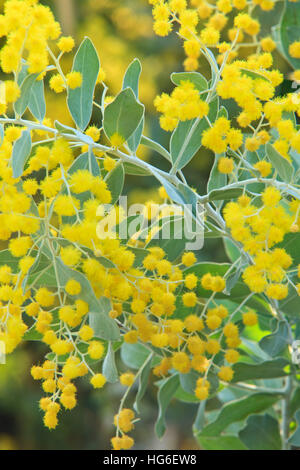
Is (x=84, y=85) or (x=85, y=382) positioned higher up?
(x=84, y=85)

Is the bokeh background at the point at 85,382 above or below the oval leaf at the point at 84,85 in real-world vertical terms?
below

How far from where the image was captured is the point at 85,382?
9.29 ft

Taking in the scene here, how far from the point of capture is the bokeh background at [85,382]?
279cm

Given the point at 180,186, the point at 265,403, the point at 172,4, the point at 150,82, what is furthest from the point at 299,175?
the point at 150,82

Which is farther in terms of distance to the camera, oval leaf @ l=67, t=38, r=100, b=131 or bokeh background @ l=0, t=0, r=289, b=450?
bokeh background @ l=0, t=0, r=289, b=450

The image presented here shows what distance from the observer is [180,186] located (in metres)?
0.61

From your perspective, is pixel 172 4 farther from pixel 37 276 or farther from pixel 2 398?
pixel 2 398

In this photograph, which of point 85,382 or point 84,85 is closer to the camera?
point 84,85

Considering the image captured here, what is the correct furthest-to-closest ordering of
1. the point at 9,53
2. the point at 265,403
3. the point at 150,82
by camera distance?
the point at 150,82, the point at 265,403, the point at 9,53

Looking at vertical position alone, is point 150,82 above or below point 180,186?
below

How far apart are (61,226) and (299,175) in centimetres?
26

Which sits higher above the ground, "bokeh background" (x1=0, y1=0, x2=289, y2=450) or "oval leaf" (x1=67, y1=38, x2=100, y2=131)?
"oval leaf" (x1=67, y1=38, x2=100, y2=131)

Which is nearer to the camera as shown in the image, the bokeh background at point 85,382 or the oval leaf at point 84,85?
the oval leaf at point 84,85

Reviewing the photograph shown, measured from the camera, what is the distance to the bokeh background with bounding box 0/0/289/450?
9.14 feet
